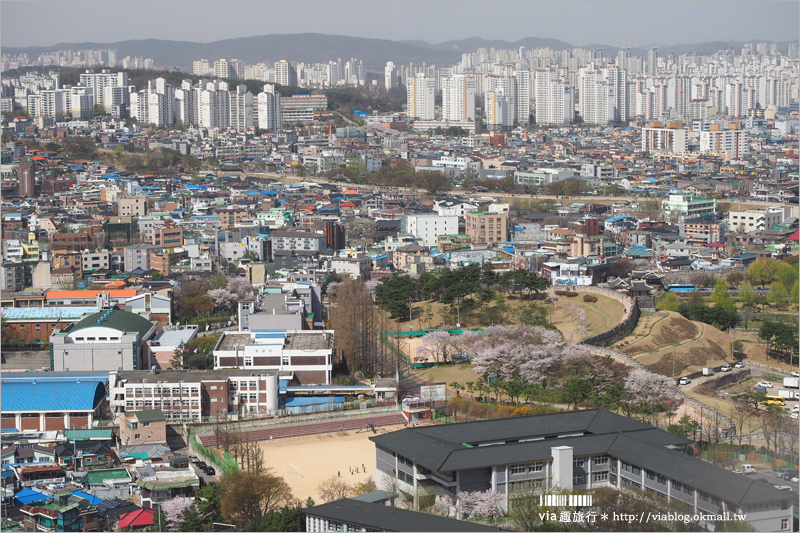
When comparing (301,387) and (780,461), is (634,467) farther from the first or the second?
(301,387)

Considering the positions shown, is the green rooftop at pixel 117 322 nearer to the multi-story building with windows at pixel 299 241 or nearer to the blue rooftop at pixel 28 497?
the blue rooftop at pixel 28 497

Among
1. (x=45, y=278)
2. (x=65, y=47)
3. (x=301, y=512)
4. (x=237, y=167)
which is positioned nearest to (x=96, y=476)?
(x=301, y=512)

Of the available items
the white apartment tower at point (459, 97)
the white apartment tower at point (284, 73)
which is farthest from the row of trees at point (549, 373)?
the white apartment tower at point (284, 73)

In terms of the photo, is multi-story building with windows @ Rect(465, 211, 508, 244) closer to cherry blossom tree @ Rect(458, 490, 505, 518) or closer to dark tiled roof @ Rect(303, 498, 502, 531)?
cherry blossom tree @ Rect(458, 490, 505, 518)

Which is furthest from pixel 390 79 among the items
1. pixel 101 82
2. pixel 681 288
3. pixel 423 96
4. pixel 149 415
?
pixel 149 415

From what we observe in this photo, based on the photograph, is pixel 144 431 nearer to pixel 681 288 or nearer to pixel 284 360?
pixel 284 360
